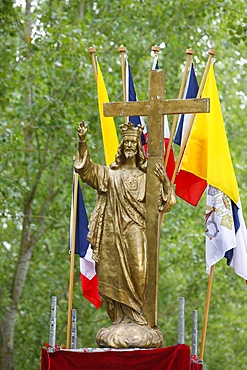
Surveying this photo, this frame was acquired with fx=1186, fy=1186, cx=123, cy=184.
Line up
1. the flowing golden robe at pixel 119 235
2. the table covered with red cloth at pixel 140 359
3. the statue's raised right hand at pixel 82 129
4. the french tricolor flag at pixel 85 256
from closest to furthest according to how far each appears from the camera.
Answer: the table covered with red cloth at pixel 140 359 < the statue's raised right hand at pixel 82 129 < the flowing golden robe at pixel 119 235 < the french tricolor flag at pixel 85 256

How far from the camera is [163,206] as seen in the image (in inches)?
540

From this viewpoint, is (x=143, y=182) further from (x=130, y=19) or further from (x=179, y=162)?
(x=130, y=19)

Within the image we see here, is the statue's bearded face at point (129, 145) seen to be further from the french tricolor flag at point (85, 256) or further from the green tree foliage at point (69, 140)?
the green tree foliage at point (69, 140)

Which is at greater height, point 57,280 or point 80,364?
point 57,280

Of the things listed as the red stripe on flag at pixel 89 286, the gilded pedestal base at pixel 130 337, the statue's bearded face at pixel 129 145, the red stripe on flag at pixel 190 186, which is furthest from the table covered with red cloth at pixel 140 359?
the red stripe on flag at pixel 190 186

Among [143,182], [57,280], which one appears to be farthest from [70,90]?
[143,182]

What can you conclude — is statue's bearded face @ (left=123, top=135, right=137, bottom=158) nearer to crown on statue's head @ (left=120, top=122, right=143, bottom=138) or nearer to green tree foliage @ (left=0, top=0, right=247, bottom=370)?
crown on statue's head @ (left=120, top=122, right=143, bottom=138)

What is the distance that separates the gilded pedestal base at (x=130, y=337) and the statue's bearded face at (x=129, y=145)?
198 centimetres

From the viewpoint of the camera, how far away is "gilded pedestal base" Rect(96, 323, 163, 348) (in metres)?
13.2

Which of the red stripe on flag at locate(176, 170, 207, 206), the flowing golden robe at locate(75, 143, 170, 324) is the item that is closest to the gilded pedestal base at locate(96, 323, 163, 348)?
the flowing golden robe at locate(75, 143, 170, 324)

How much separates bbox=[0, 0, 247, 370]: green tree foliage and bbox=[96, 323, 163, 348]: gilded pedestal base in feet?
26.5

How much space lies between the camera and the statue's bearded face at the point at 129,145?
45.3 feet

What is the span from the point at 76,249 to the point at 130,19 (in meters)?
12.2

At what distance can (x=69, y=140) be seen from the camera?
80.5ft
